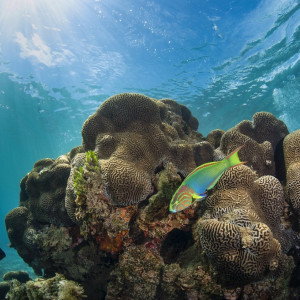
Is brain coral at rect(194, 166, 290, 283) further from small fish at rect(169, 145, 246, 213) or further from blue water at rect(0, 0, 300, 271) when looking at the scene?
blue water at rect(0, 0, 300, 271)

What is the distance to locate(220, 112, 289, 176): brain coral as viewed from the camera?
13.4 ft

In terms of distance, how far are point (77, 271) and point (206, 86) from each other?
2053 centimetres

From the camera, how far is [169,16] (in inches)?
526

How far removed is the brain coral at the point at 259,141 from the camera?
407 centimetres

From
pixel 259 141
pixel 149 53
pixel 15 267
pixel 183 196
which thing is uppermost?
pixel 149 53

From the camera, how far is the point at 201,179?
188cm

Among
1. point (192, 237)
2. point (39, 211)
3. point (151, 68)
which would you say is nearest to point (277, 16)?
point (151, 68)

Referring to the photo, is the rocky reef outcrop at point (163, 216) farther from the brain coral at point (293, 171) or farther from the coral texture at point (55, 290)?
the coral texture at point (55, 290)

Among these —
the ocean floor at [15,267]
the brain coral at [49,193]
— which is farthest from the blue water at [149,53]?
the ocean floor at [15,267]

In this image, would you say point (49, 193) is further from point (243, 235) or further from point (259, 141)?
point (259, 141)

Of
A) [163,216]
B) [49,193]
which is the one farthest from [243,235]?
→ [49,193]

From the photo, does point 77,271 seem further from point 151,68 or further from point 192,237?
point 151,68

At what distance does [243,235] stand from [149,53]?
57.2 feet

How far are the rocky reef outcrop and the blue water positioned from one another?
41.1 feet
